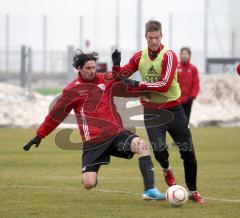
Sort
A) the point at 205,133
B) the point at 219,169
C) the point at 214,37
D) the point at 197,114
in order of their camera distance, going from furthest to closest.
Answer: the point at 214,37 < the point at 197,114 < the point at 205,133 < the point at 219,169

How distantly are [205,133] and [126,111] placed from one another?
10720mm

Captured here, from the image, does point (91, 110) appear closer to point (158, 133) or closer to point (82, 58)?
point (82, 58)

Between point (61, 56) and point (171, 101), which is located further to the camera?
point (61, 56)

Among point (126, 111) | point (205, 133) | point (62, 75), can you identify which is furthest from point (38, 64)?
point (126, 111)

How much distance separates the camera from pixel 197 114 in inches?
1308

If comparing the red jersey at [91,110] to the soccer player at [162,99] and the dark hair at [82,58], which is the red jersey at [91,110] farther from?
the soccer player at [162,99]

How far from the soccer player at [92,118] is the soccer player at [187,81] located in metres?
11.0

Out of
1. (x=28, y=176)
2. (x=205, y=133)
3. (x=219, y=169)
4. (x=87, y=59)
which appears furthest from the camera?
(x=205, y=133)

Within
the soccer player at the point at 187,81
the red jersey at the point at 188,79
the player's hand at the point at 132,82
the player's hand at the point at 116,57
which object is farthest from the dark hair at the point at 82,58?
the red jersey at the point at 188,79

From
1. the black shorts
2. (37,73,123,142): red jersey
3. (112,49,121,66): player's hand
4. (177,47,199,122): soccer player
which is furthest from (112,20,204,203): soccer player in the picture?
(177,47,199,122): soccer player

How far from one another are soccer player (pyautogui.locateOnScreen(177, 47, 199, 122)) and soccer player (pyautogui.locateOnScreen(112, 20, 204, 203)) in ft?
34.7

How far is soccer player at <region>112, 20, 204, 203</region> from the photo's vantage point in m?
12.5

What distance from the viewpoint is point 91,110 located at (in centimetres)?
1246

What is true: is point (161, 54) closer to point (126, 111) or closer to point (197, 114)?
point (126, 111)
